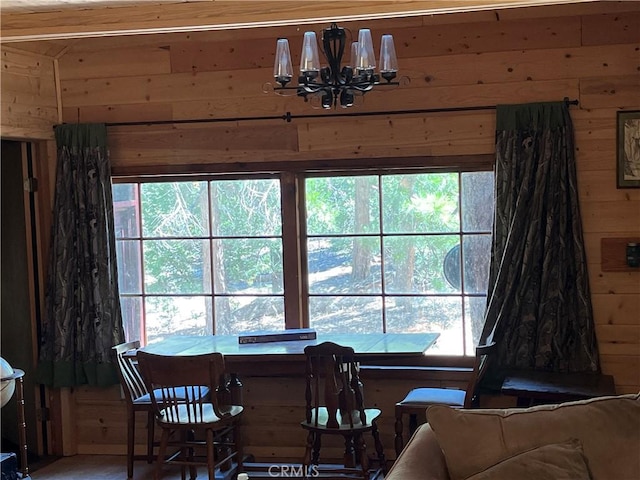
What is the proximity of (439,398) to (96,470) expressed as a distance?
7.19 feet

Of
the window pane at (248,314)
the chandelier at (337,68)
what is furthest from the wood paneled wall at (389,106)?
the chandelier at (337,68)

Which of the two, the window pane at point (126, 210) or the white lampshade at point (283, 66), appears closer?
the white lampshade at point (283, 66)

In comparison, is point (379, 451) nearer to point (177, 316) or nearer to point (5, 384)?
point (177, 316)

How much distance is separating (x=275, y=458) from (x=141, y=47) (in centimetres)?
271

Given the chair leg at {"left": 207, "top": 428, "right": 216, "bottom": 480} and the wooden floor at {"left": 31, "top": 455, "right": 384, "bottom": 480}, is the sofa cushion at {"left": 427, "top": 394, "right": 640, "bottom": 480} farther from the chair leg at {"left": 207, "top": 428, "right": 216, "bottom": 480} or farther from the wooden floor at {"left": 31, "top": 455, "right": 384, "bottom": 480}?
the wooden floor at {"left": 31, "top": 455, "right": 384, "bottom": 480}

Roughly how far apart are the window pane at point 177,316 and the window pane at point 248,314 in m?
0.09

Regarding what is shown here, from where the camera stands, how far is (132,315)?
5.77 m

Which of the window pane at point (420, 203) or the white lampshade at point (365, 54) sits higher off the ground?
the white lampshade at point (365, 54)

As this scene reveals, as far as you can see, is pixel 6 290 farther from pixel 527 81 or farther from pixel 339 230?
pixel 527 81

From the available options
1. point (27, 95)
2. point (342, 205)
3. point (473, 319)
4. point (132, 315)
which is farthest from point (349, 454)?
point (27, 95)

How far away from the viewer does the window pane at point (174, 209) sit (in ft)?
18.4

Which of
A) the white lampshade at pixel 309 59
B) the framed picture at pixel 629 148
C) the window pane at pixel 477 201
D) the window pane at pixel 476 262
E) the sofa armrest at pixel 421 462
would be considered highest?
the white lampshade at pixel 309 59

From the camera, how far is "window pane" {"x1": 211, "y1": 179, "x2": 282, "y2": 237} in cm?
549

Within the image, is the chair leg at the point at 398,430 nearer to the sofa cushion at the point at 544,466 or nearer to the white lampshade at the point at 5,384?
the sofa cushion at the point at 544,466
